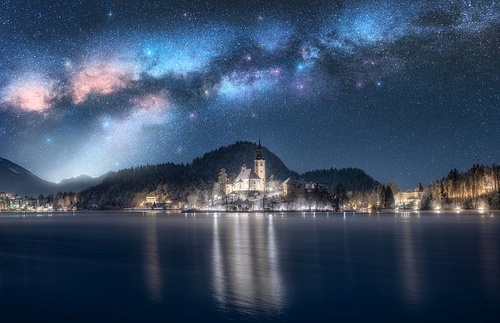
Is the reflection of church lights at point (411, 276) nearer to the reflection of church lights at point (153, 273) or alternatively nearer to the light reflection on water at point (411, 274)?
the light reflection on water at point (411, 274)

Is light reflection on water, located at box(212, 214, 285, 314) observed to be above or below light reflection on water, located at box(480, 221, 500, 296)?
above

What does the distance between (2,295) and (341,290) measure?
1394 cm

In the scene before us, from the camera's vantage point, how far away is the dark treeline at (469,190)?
162 meters

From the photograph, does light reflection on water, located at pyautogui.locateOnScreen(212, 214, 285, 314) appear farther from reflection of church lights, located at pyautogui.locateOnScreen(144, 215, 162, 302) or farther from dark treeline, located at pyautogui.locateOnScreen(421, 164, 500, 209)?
dark treeline, located at pyautogui.locateOnScreen(421, 164, 500, 209)

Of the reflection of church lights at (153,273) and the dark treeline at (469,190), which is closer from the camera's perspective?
the reflection of church lights at (153,273)

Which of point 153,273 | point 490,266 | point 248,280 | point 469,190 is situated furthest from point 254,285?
point 469,190

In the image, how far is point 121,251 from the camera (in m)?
35.7

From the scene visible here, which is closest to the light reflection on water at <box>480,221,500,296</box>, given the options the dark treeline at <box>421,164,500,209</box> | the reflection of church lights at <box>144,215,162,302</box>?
the reflection of church lights at <box>144,215,162,302</box>

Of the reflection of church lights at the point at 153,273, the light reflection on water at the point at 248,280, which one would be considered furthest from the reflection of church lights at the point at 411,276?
the reflection of church lights at the point at 153,273

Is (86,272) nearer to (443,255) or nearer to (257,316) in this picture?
(257,316)

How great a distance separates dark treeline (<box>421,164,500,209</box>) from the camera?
161750mm

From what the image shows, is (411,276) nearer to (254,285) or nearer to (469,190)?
(254,285)

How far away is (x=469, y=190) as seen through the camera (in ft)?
564

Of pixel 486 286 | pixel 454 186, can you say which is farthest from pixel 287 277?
pixel 454 186
